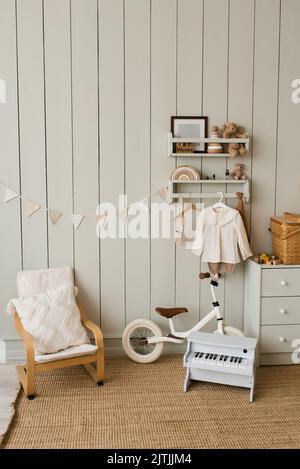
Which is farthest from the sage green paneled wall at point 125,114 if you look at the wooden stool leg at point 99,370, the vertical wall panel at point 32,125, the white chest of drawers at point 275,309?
the wooden stool leg at point 99,370

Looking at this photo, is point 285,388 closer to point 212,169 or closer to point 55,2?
point 212,169

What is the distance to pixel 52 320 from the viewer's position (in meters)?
3.54

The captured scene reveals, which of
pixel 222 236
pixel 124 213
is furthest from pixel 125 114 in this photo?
pixel 222 236

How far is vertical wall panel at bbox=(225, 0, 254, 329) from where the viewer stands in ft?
12.6

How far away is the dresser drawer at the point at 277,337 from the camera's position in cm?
375

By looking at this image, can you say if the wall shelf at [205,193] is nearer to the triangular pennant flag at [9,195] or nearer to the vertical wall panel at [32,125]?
the vertical wall panel at [32,125]

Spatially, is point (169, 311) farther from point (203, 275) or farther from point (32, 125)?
point (32, 125)

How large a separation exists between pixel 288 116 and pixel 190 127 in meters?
0.73

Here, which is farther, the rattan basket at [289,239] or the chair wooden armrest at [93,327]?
the rattan basket at [289,239]

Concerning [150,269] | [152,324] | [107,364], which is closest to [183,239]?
[150,269]

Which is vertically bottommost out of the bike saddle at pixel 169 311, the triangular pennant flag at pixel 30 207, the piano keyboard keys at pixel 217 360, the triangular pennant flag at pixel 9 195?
the piano keyboard keys at pixel 217 360

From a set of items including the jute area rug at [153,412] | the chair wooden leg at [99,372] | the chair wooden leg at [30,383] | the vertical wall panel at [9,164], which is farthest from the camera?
the vertical wall panel at [9,164]

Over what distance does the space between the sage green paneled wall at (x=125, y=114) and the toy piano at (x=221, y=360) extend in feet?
1.95

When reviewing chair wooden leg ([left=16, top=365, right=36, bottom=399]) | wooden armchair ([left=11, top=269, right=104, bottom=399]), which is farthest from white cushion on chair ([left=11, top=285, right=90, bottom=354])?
chair wooden leg ([left=16, top=365, right=36, bottom=399])
